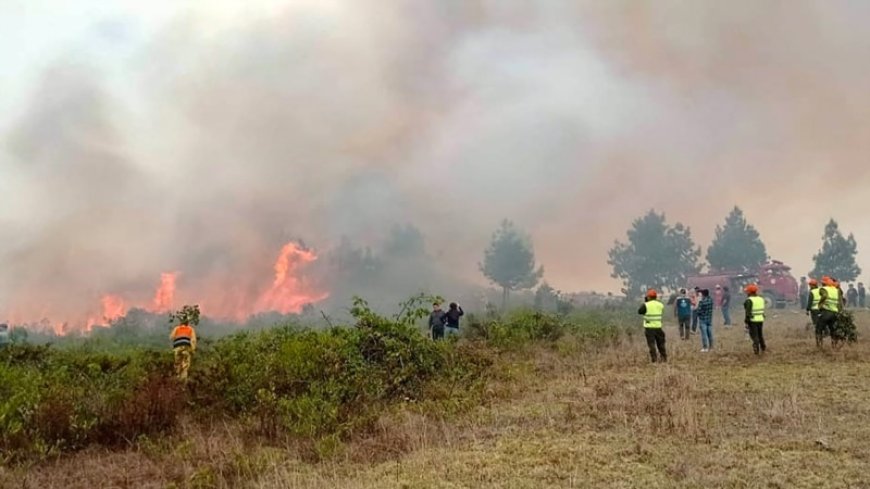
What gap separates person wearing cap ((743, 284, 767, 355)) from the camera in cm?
1534

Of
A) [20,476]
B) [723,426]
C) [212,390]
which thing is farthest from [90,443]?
[723,426]

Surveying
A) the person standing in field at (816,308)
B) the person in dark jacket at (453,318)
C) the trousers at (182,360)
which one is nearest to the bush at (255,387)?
the trousers at (182,360)

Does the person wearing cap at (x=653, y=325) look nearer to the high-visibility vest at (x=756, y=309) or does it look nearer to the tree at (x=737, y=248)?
the high-visibility vest at (x=756, y=309)

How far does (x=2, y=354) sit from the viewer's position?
47.6 feet

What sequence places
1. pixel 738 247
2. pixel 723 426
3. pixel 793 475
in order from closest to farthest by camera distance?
1. pixel 793 475
2. pixel 723 426
3. pixel 738 247

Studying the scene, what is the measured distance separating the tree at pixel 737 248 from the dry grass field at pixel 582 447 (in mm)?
59757

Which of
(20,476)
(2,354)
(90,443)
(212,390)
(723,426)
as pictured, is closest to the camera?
(20,476)

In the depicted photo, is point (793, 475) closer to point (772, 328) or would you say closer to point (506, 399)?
point (506, 399)

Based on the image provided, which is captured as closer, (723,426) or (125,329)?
(723,426)

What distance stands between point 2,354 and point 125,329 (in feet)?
64.6

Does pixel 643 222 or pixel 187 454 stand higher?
pixel 643 222

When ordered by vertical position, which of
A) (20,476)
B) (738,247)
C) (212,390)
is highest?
(738,247)

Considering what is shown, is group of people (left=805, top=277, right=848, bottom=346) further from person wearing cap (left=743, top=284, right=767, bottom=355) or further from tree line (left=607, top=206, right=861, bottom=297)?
tree line (left=607, top=206, right=861, bottom=297)

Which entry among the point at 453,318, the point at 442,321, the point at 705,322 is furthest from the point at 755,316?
the point at 442,321
